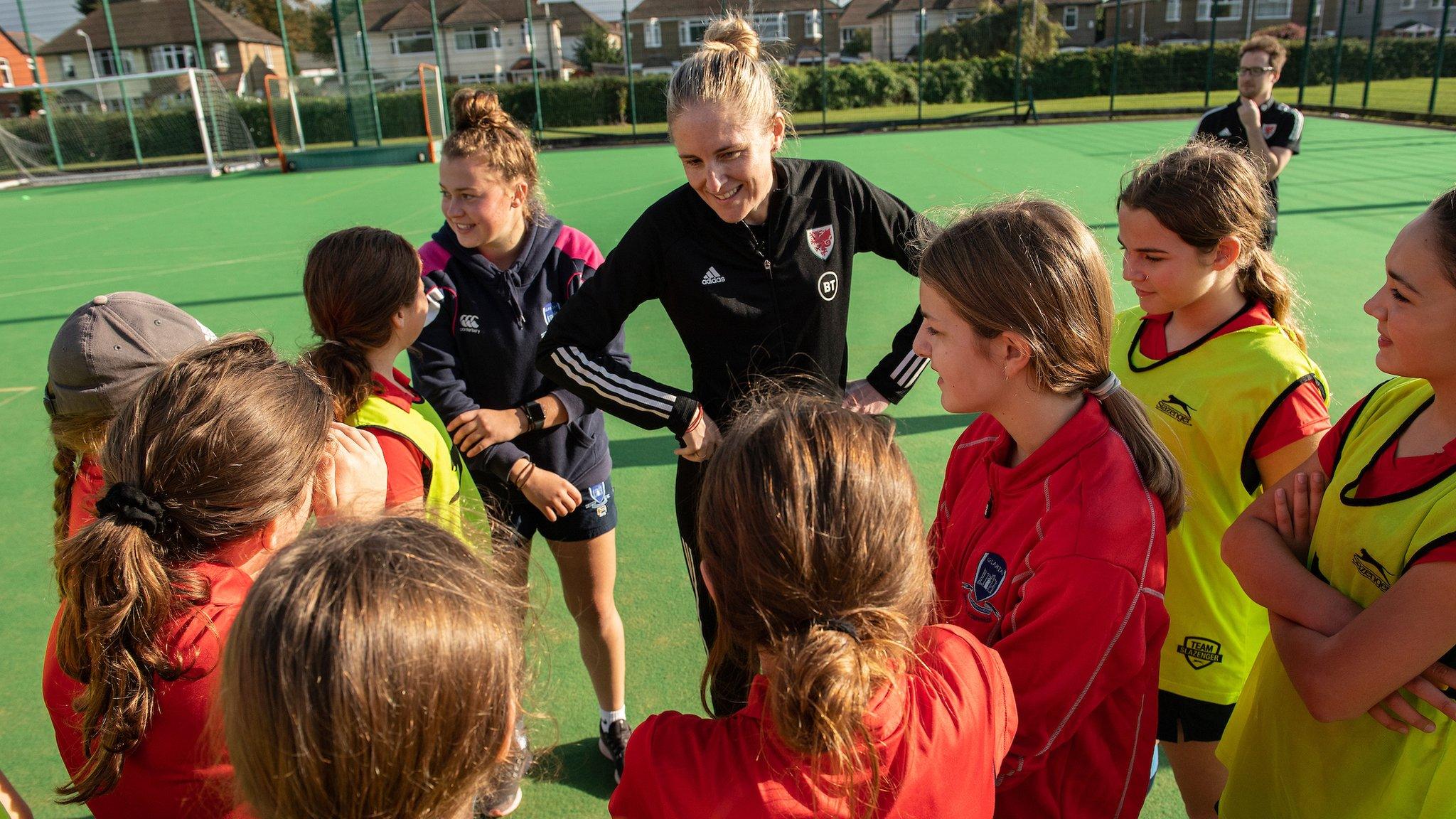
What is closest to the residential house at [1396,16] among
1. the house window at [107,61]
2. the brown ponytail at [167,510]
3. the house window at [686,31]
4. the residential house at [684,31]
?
the residential house at [684,31]

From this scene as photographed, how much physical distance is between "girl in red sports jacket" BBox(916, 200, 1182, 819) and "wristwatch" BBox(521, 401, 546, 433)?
1.35 m

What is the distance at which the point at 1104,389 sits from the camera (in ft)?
5.57

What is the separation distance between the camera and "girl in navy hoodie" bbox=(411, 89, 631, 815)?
2746 millimetres

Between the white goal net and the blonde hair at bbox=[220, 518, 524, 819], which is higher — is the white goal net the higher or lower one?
the higher one

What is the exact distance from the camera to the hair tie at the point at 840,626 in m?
1.24

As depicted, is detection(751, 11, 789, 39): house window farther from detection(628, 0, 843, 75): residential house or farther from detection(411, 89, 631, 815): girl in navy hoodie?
detection(411, 89, 631, 815): girl in navy hoodie

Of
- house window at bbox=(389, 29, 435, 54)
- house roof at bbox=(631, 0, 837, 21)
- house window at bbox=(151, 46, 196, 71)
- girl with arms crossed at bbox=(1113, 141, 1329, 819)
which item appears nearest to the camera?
girl with arms crossed at bbox=(1113, 141, 1329, 819)

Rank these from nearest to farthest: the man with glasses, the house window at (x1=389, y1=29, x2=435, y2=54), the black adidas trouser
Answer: the black adidas trouser < the man with glasses < the house window at (x1=389, y1=29, x2=435, y2=54)

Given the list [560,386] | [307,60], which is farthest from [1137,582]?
[307,60]

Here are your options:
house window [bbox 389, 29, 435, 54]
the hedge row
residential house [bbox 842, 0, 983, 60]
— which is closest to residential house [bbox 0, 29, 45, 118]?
the hedge row

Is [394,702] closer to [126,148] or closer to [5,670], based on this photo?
[5,670]

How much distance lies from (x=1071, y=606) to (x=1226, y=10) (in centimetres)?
5854

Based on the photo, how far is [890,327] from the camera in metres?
6.91

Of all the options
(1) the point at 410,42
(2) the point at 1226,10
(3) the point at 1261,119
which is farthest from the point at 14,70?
(2) the point at 1226,10
